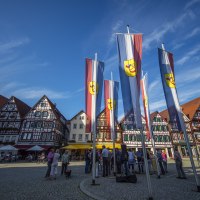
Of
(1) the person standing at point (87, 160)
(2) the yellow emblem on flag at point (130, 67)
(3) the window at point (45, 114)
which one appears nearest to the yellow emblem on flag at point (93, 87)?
(2) the yellow emblem on flag at point (130, 67)

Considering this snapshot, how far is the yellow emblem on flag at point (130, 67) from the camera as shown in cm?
715

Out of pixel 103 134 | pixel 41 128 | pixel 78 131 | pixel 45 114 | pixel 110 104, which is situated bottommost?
pixel 110 104

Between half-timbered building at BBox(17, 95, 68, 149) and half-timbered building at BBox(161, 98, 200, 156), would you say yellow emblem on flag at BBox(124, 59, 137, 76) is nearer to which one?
half-timbered building at BBox(17, 95, 68, 149)

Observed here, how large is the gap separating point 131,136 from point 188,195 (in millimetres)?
34899

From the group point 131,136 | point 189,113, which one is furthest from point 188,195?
point 189,113

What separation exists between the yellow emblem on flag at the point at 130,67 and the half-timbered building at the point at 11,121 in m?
37.1

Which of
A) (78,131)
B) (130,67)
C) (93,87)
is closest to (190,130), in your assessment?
(78,131)

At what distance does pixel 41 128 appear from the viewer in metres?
38.4

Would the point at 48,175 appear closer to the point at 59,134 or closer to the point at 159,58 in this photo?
the point at 159,58

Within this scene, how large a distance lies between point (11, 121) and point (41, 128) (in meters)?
7.58

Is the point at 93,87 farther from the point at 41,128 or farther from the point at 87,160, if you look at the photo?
the point at 41,128

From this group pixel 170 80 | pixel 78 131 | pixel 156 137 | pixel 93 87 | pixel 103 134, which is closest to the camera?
pixel 170 80

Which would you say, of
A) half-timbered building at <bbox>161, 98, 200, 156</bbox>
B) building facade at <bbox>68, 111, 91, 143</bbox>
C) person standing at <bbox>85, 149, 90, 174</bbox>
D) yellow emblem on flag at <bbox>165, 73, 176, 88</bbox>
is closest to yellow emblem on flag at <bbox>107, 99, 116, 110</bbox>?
person standing at <bbox>85, 149, 90, 174</bbox>

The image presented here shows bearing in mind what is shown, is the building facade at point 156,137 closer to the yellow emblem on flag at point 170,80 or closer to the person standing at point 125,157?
the person standing at point 125,157
